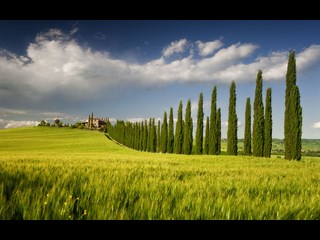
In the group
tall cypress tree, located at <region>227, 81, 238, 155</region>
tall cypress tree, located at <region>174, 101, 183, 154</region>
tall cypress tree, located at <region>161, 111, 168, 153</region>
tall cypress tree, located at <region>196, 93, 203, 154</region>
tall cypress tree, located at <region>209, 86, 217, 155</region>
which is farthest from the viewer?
tall cypress tree, located at <region>161, 111, 168, 153</region>

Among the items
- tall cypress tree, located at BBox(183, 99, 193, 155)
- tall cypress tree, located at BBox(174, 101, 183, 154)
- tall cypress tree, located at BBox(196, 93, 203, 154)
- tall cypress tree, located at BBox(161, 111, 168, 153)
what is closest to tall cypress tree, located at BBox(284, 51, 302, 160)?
tall cypress tree, located at BBox(196, 93, 203, 154)

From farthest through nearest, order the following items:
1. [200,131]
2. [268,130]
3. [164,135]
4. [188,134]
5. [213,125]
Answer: [164,135], [188,134], [200,131], [213,125], [268,130]

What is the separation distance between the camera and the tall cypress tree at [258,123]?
33812mm

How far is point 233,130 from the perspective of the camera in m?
37.8

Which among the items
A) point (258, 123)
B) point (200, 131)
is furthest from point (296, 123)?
point (200, 131)

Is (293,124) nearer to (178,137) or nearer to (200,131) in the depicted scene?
(200,131)

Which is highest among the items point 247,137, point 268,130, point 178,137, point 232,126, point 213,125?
point 213,125

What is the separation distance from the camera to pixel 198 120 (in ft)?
147

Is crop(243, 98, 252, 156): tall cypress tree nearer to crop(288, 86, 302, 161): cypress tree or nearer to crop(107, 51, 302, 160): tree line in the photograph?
crop(107, 51, 302, 160): tree line

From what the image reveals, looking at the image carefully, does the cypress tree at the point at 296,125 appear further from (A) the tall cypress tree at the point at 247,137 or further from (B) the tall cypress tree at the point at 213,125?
(B) the tall cypress tree at the point at 213,125

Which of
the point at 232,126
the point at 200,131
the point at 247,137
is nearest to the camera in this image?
the point at 247,137

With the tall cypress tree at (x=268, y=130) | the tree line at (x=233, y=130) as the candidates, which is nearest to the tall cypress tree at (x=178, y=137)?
the tree line at (x=233, y=130)

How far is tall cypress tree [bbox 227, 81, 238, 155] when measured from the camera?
37.5m

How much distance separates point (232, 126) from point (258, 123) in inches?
175
